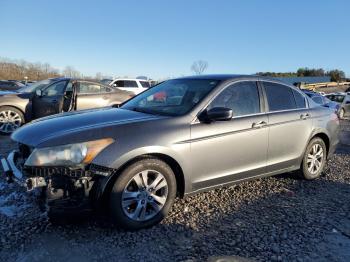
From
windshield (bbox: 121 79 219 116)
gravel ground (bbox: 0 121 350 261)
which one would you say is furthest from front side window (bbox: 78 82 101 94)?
gravel ground (bbox: 0 121 350 261)

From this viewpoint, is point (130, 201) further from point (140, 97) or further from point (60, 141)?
point (140, 97)

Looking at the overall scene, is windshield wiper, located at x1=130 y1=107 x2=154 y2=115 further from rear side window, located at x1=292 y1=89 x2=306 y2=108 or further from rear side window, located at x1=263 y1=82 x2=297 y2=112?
rear side window, located at x1=292 y1=89 x2=306 y2=108

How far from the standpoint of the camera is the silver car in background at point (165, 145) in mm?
3297

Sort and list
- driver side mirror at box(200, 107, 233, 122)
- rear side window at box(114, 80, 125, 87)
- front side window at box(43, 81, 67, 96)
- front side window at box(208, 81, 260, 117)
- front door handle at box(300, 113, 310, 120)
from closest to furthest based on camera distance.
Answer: driver side mirror at box(200, 107, 233, 122)
front side window at box(208, 81, 260, 117)
front door handle at box(300, 113, 310, 120)
front side window at box(43, 81, 67, 96)
rear side window at box(114, 80, 125, 87)

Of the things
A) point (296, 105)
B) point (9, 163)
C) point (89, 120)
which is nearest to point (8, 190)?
A: point (9, 163)

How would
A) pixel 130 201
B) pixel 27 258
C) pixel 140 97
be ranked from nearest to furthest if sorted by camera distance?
pixel 27 258, pixel 130 201, pixel 140 97

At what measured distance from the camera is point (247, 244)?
3412 mm

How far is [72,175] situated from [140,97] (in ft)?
6.77

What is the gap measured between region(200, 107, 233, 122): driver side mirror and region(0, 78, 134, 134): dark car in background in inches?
209

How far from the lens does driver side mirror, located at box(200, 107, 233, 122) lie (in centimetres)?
396

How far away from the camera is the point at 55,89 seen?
361 inches

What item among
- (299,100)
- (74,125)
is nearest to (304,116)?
(299,100)

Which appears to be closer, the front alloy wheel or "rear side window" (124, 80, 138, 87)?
the front alloy wheel

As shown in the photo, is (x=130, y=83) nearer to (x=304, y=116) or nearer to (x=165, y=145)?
(x=304, y=116)
